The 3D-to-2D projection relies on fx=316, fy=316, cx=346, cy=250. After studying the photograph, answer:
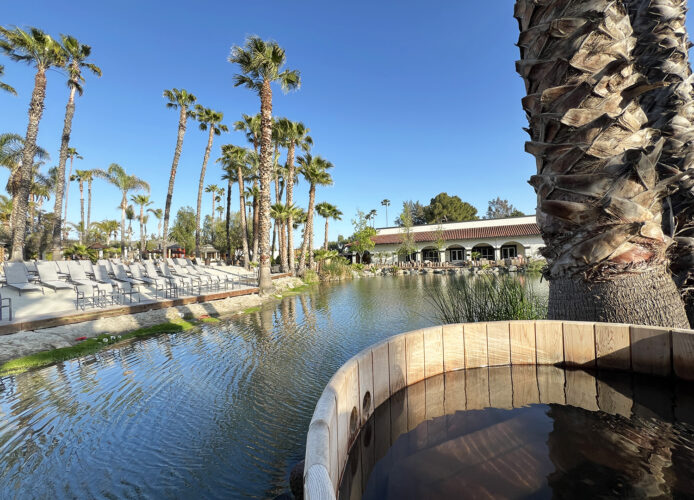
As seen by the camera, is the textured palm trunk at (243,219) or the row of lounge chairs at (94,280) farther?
the textured palm trunk at (243,219)

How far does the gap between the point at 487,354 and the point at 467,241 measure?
3346cm

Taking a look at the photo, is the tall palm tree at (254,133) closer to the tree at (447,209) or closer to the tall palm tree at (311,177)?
the tall palm tree at (311,177)

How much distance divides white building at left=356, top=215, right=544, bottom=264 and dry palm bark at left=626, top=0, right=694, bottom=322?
30.2 m

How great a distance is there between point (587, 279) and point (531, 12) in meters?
2.85

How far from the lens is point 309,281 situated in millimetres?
20422

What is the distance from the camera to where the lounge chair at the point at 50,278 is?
9406 millimetres

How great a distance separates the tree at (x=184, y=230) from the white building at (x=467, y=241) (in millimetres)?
28416

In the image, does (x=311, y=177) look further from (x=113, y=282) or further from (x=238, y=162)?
(x=113, y=282)

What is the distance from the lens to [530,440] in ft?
6.96

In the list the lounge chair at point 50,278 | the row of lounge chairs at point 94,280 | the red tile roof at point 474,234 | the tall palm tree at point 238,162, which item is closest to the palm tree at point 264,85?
the row of lounge chairs at point 94,280

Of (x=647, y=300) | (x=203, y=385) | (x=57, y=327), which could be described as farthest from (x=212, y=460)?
(x=57, y=327)

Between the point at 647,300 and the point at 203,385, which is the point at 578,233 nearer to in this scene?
the point at 647,300

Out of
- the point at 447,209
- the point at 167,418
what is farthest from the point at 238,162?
the point at 447,209

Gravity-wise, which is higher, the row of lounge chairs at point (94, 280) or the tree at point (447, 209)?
the tree at point (447, 209)
